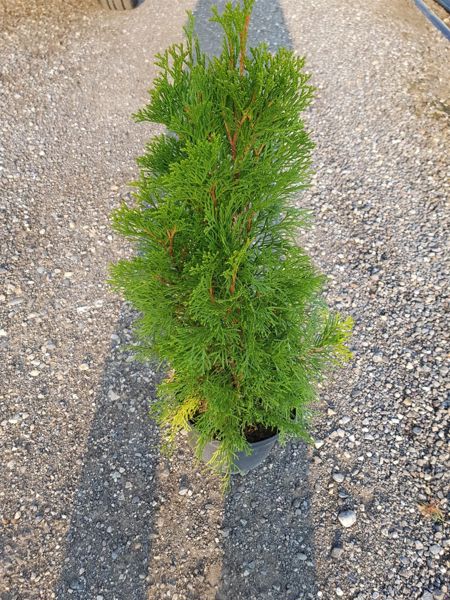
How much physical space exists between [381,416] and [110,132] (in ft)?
14.0

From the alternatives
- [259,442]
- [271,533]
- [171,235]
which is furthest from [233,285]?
[271,533]

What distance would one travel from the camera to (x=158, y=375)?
3.79 meters

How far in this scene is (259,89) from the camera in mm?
1687

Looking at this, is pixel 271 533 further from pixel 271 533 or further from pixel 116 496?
pixel 116 496

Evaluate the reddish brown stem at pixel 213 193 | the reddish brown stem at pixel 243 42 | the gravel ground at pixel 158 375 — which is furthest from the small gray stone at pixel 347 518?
the reddish brown stem at pixel 243 42

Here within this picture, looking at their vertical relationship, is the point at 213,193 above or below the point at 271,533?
above

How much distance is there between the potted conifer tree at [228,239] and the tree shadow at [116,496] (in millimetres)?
857

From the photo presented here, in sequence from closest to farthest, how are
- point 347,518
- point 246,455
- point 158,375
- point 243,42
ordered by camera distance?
point 243,42, point 246,455, point 347,518, point 158,375

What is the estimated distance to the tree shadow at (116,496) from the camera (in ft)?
9.62

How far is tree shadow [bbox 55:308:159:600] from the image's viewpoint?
2.93 metres

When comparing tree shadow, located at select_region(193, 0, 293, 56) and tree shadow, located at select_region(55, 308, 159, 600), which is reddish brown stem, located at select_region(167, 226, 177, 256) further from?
tree shadow, located at select_region(193, 0, 293, 56)

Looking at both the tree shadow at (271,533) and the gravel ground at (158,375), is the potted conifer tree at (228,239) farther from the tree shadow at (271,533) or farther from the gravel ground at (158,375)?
the gravel ground at (158,375)

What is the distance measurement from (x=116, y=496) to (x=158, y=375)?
3.06 feet

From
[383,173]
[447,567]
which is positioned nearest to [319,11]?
[383,173]
